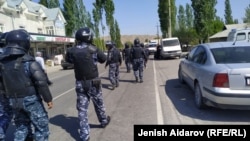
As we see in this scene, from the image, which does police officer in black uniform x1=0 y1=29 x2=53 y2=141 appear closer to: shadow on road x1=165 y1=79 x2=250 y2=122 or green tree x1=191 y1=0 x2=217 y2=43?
shadow on road x1=165 y1=79 x2=250 y2=122

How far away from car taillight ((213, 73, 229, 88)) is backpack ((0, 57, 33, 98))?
3.54m

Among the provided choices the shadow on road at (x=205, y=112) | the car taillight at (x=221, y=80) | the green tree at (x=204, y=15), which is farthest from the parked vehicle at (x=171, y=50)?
the car taillight at (x=221, y=80)

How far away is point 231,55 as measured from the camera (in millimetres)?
6086

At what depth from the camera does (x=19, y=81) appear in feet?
12.2

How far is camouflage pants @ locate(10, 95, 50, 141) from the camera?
12.4 feet

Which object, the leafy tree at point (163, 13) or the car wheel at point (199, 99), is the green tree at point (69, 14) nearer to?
the leafy tree at point (163, 13)

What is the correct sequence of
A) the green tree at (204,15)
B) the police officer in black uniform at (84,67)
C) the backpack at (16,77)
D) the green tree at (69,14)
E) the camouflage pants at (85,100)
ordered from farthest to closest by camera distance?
the green tree at (69,14) → the green tree at (204,15) → the police officer in black uniform at (84,67) → the camouflage pants at (85,100) → the backpack at (16,77)

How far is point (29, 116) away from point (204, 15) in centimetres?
3112

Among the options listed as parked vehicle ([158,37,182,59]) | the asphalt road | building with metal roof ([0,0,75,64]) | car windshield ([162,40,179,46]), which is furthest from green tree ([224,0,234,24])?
the asphalt road

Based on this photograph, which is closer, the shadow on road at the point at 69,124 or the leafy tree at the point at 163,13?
the shadow on road at the point at 69,124

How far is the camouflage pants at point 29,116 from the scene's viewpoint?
12.4ft

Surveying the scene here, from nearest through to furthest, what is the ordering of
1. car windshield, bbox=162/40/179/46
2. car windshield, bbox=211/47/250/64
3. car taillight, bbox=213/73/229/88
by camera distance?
car taillight, bbox=213/73/229/88, car windshield, bbox=211/47/250/64, car windshield, bbox=162/40/179/46

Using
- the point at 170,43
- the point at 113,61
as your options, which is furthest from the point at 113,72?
the point at 170,43

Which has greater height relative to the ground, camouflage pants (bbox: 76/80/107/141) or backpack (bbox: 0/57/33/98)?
backpack (bbox: 0/57/33/98)
